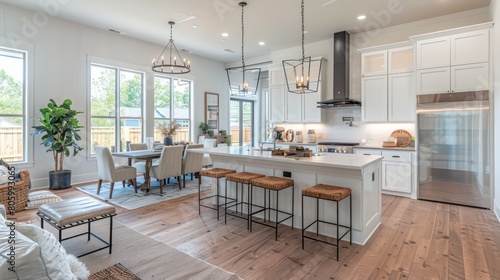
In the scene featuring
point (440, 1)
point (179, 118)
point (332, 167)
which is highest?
point (440, 1)

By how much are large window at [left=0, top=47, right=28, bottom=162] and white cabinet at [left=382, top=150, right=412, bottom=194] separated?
703 cm

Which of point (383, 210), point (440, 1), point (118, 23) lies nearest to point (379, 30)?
point (440, 1)

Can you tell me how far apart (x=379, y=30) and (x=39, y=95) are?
717cm

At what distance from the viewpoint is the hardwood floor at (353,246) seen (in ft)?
8.12

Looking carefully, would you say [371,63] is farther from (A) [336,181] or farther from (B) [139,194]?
(B) [139,194]

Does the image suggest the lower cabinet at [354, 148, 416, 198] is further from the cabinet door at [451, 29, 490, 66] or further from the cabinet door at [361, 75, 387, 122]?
the cabinet door at [451, 29, 490, 66]

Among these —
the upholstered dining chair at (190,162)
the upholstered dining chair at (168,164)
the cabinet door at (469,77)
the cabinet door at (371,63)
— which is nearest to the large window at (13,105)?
the upholstered dining chair at (168,164)

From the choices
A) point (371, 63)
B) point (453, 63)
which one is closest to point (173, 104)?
point (371, 63)

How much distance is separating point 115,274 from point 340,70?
5561 millimetres

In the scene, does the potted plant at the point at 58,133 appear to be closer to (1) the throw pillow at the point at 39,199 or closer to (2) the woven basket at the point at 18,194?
(1) the throw pillow at the point at 39,199

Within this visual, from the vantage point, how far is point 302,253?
2.81 metres

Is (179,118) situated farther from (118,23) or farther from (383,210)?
(383,210)

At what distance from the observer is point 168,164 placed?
5.14 meters

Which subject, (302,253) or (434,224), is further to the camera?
(434,224)
